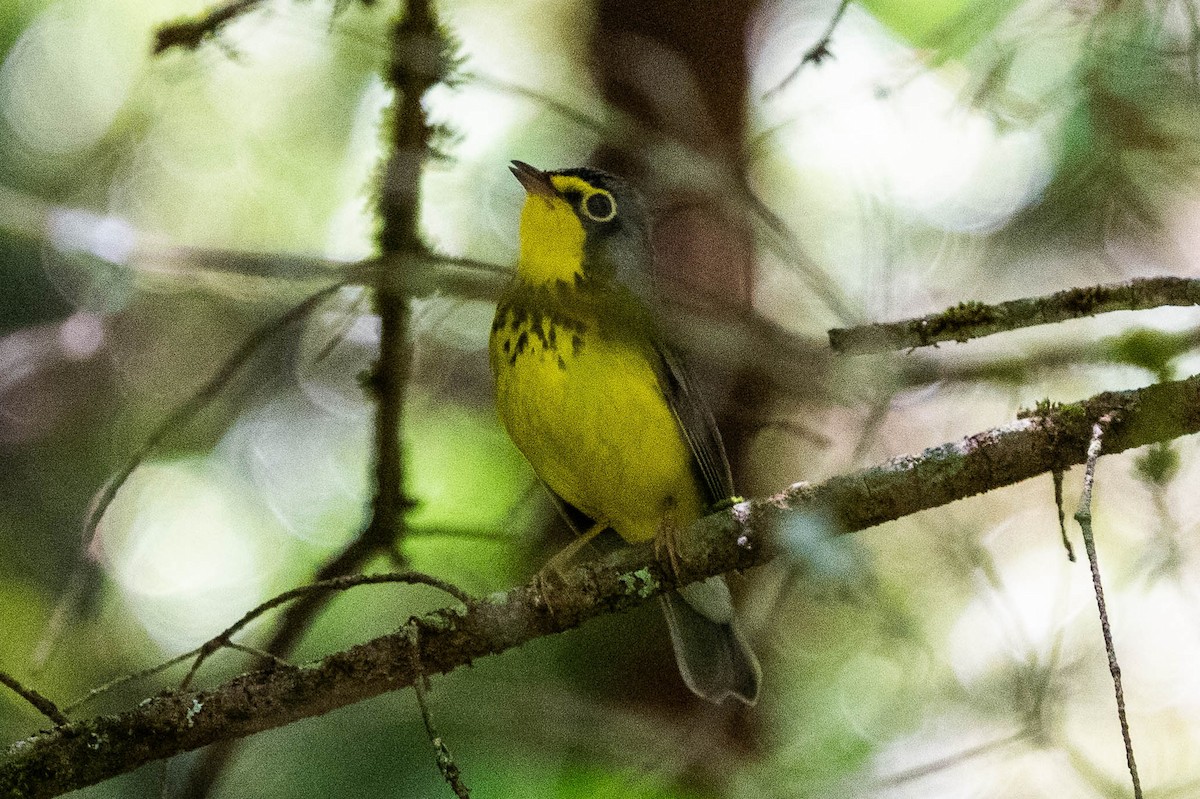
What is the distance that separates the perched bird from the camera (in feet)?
10.7

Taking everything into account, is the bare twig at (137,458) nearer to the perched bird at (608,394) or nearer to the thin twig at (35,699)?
the thin twig at (35,699)

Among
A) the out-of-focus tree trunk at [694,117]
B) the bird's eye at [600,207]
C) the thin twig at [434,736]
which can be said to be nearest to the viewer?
the thin twig at [434,736]

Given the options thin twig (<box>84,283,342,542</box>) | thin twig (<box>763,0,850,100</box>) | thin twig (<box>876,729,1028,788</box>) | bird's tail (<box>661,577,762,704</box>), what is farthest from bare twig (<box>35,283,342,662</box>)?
thin twig (<box>876,729,1028,788</box>)

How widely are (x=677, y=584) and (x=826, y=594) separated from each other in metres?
0.75

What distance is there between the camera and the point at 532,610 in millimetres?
2707

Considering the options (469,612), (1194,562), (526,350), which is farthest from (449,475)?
(1194,562)

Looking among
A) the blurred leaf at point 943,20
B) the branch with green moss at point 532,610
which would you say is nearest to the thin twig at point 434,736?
the branch with green moss at point 532,610

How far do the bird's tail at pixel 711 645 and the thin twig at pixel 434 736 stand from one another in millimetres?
1238

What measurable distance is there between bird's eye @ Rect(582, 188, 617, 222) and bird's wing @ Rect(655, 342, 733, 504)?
581mm

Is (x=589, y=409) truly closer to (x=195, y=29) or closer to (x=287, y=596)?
(x=287, y=596)

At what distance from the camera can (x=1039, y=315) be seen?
2.51 meters

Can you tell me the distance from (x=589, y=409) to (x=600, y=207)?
0.87 metres

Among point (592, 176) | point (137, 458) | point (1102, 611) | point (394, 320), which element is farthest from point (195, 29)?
point (1102, 611)

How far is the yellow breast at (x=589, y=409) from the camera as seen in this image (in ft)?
10.6
